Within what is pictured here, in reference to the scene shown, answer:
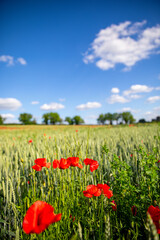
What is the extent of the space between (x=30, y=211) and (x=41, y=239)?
47cm

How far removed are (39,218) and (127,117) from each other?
198ft

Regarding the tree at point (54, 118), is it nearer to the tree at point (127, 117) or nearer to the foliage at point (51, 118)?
the foliage at point (51, 118)

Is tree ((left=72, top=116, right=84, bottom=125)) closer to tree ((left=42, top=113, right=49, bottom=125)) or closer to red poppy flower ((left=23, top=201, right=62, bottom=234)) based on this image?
tree ((left=42, top=113, right=49, bottom=125))

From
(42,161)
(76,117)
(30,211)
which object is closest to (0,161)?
(42,161)

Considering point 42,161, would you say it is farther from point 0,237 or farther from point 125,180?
point 0,237

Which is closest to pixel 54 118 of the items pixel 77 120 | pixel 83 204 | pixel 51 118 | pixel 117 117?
pixel 51 118

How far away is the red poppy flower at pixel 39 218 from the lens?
1.48ft

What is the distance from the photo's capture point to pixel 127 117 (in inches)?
2274

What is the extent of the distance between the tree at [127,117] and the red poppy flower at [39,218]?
5957 centimetres

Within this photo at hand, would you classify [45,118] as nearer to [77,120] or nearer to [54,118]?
[54,118]

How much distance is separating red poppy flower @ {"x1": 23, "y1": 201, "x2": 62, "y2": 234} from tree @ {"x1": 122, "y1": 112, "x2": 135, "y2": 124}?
59.6 meters

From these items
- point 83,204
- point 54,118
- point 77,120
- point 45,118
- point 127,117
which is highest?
point 45,118

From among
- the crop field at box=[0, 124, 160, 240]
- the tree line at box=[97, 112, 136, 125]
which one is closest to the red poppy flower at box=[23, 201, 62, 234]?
the crop field at box=[0, 124, 160, 240]

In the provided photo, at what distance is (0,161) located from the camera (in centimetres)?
199
